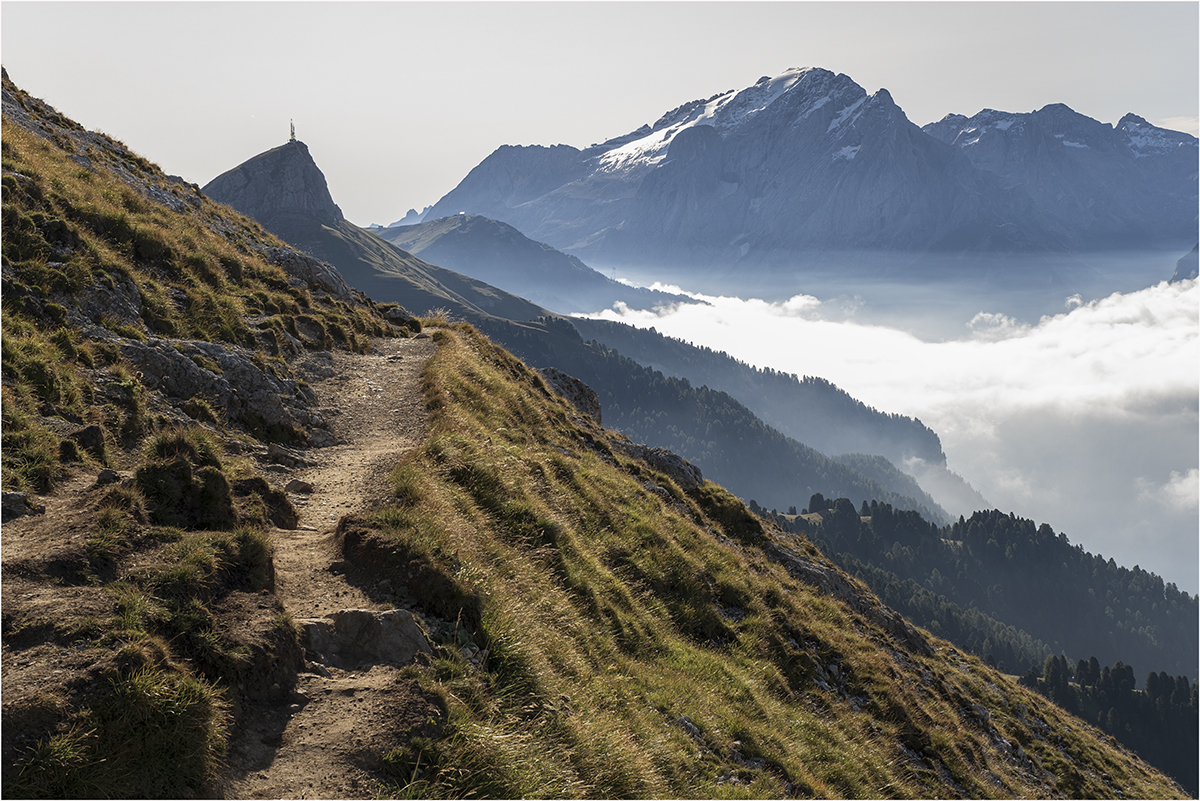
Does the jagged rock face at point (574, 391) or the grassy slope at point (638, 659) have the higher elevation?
the jagged rock face at point (574, 391)

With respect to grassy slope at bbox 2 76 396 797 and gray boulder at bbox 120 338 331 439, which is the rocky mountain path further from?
gray boulder at bbox 120 338 331 439

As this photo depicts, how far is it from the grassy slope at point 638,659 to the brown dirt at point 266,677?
56 cm

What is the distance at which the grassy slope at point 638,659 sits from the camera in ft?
32.8

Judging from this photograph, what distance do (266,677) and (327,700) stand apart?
0.87 meters

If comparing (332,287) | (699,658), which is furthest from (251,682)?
(332,287)

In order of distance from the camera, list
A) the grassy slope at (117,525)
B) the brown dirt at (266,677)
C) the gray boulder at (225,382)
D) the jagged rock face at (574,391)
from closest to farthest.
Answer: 1. the grassy slope at (117,525)
2. the brown dirt at (266,677)
3. the gray boulder at (225,382)
4. the jagged rock face at (574,391)

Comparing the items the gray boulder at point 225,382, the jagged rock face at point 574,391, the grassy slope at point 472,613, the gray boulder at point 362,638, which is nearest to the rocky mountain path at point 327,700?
the gray boulder at point 362,638

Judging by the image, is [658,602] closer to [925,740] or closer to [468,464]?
[468,464]

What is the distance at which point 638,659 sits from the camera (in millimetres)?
15781

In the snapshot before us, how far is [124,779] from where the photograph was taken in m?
6.90

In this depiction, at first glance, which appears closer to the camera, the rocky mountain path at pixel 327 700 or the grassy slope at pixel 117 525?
the grassy slope at pixel 117 525

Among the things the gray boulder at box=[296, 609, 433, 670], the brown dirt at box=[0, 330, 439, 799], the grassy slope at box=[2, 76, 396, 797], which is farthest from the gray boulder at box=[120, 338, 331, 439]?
the gray boulder at box=[296, 609, 433, 670]

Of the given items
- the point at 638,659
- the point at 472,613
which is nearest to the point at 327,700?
the point at 472,613

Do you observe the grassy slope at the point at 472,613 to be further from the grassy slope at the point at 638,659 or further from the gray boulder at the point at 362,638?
the gray boulder at the point at 362,638
